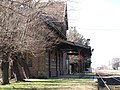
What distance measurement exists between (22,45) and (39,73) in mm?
13163

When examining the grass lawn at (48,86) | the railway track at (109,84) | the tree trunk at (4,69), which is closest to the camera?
the grass lawn at (48,86)

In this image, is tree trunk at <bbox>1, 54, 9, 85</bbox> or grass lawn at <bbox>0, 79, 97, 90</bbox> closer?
grass lawn at <bbox>0, 79, 97, 90</bbox>

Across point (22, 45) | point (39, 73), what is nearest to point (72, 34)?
point (39, 73)

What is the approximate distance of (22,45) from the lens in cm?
2786

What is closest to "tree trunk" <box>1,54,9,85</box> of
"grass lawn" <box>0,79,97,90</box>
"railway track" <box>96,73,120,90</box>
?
"grass lawn" <box>0,79,97,90</box>

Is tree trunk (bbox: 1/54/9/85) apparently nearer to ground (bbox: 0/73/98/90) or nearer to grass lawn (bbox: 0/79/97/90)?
ground (bbox: 0/73/98/90)

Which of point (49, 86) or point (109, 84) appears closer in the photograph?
point (49, 86)

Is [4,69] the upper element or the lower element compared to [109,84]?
upper

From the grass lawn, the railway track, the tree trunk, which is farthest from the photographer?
the tree trunk

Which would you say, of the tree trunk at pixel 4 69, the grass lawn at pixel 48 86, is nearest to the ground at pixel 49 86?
the grass lawn at pixel 48 86

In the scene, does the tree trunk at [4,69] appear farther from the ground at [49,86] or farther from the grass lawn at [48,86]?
the grass lawn at [48,86]

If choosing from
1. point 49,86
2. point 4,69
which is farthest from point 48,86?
point 4,69

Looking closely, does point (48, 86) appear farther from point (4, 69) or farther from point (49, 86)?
point (4, 69)

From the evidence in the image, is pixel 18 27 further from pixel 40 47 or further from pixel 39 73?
pixel 39 73
